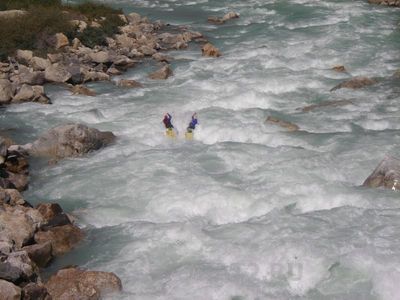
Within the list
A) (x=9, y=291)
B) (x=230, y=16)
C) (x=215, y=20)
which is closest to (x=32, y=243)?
(x=9, y=291)

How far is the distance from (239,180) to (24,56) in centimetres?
1597

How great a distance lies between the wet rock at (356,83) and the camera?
74.5ft

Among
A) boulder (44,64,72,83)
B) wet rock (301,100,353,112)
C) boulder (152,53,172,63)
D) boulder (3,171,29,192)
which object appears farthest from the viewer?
boulder (152,53,172,63)

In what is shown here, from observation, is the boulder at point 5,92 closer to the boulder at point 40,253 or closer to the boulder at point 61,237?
the boulder at point 61,237

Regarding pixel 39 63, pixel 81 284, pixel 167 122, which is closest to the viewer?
pixel 81 284

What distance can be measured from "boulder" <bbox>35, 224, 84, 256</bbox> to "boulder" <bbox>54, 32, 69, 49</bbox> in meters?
18.4

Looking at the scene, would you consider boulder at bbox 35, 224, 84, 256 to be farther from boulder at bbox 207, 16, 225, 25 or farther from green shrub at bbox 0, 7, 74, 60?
boulder at bbox 207, 16, 225, 25

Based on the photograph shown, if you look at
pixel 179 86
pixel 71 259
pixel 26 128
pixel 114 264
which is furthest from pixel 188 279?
pixel 179 86

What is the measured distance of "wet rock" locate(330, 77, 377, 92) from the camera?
22703 millimetres

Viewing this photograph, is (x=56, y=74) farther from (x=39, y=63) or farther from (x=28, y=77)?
(x=39, y=63)

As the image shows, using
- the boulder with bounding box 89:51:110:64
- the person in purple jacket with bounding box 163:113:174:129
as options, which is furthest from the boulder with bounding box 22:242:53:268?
the boulder with bounding box 89:51:110:64

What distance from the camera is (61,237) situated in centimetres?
1234

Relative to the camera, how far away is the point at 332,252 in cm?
1151

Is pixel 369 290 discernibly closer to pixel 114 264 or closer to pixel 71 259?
pixel 114 264
